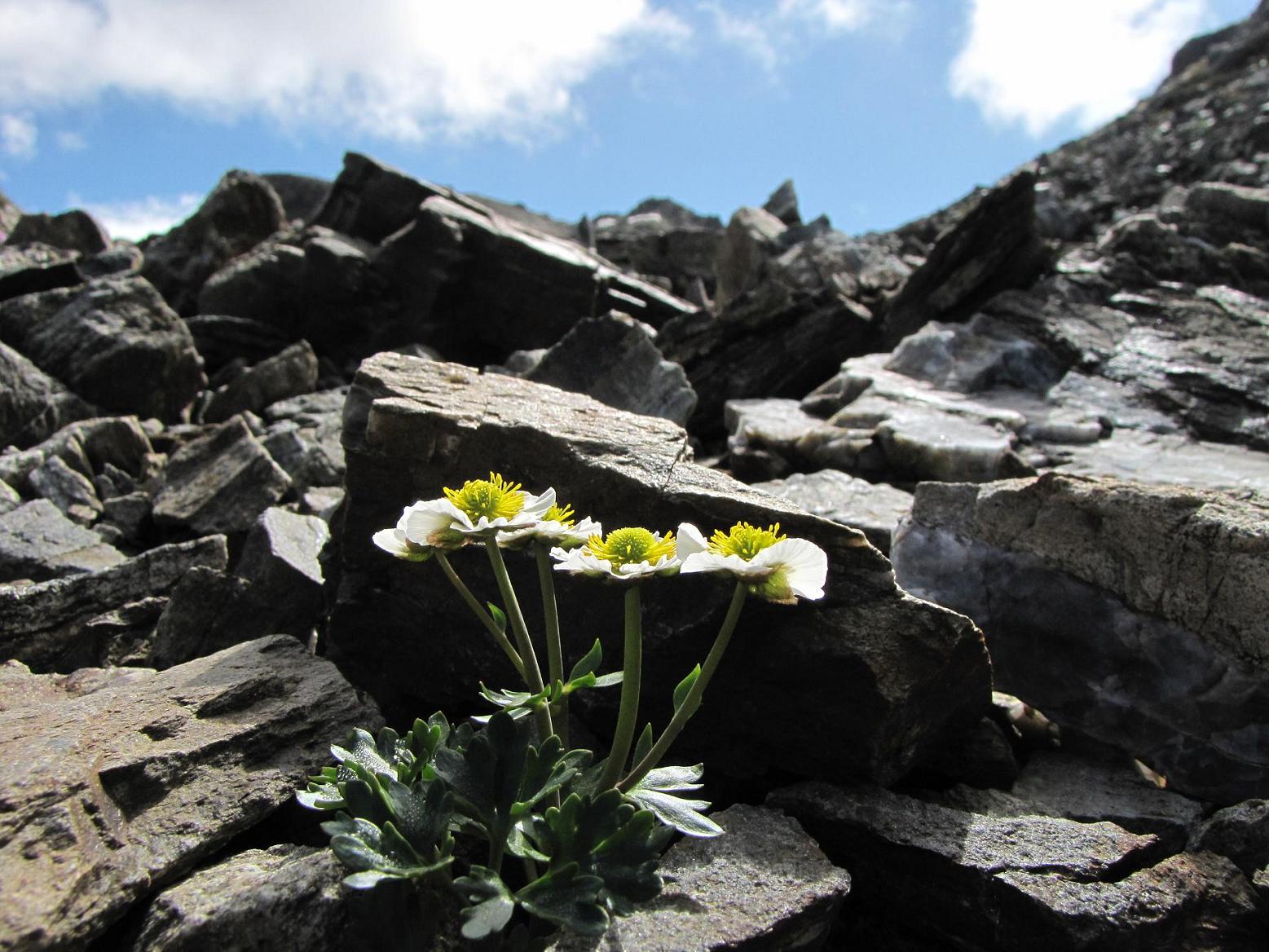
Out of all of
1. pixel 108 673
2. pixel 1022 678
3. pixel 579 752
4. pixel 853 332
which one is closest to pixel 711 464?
pixel 853 332

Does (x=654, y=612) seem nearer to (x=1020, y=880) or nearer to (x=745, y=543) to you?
(x=745, y=543)

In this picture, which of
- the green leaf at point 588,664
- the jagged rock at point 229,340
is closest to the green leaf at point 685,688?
the green leaf at point 588,664

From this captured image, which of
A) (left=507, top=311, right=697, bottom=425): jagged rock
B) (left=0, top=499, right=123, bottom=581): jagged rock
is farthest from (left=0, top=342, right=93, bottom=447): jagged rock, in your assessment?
(left=507, top=311, right=697, bottom=425): jagged rock

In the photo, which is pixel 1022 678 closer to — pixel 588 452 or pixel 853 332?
pixel 588 452

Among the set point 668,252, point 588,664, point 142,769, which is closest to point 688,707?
point 588,664

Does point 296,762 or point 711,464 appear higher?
point 711,464

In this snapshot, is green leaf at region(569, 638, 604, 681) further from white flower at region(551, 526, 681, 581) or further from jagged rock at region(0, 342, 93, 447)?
jagged rock at region(0, 342, 93, 447)
